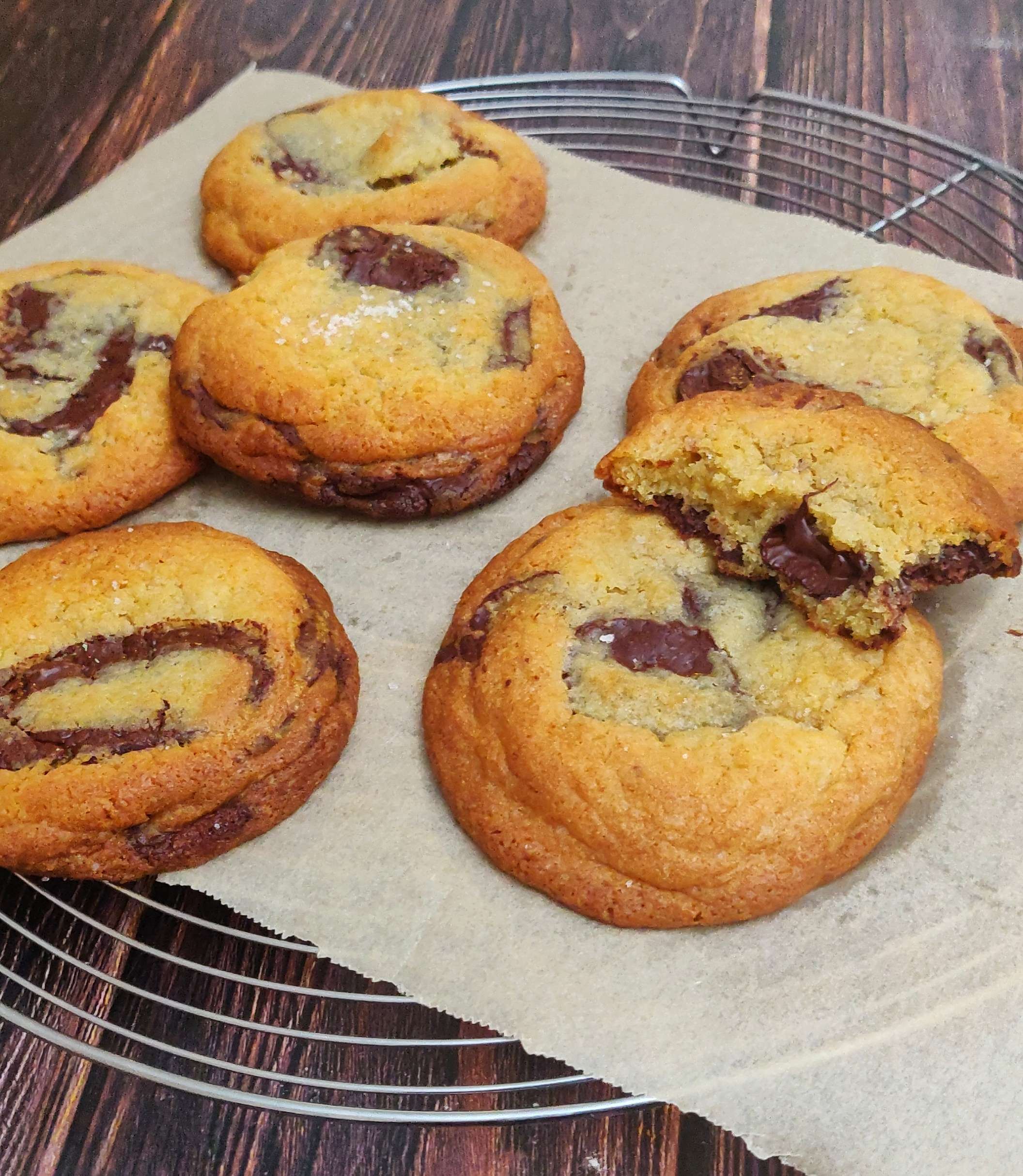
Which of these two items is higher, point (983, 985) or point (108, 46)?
point (108, 46)

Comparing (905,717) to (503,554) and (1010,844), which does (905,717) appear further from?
(503,554)

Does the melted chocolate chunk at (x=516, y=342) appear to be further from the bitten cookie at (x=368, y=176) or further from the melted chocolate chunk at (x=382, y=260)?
the bitten cookie at (x=368, y=176)

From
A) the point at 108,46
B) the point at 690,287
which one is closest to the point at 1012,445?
the point at 690,287

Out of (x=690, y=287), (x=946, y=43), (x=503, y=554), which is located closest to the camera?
(x=503, y=554)

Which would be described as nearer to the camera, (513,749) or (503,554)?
(513,749)

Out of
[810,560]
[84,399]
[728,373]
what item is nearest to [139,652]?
[84,399]

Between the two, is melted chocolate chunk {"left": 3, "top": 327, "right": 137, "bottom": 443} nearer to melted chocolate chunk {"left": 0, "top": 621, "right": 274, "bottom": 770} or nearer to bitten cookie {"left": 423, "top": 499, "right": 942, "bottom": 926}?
melted chocolate chunk {"left": 0, "top": 621, "right": 274, "bottom": 770}
